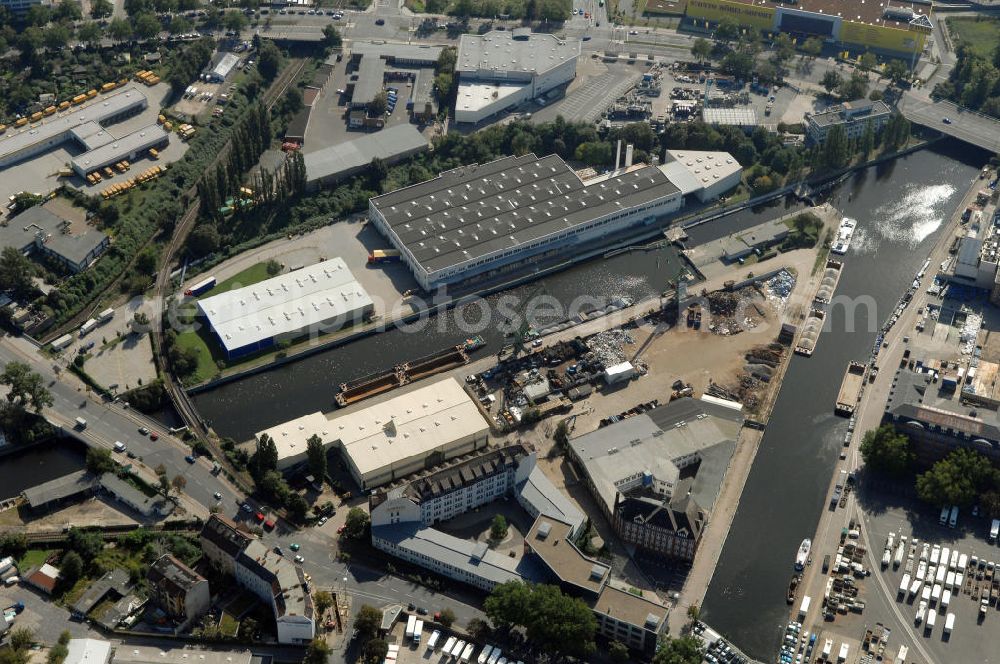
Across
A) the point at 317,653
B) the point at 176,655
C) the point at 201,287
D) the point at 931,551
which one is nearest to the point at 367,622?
the point at 317,653

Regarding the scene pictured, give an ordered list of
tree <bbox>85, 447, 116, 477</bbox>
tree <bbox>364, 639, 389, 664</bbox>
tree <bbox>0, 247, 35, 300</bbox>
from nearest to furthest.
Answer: tree <bbox>364, 639, 389, 664</bbox> → tree <bbox>85, 447, 116, 477</bbox> → tree <bbox>0, 247, 35, 300</bbox>

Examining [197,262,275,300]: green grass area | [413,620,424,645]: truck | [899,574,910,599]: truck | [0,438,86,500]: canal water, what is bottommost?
[413,620,424,645]: truck

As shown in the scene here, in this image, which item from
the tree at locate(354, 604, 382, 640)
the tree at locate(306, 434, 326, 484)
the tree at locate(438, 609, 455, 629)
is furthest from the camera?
the tree at locate(306, 434, 326, 484)

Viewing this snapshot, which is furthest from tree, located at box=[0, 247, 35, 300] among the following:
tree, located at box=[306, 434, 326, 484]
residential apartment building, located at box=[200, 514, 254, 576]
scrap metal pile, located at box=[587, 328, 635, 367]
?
scrap metal pile, located at box=[587, 328, 635, 367]

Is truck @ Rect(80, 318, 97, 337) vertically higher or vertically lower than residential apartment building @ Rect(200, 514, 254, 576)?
higher

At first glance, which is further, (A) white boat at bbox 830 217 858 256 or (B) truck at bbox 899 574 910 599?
(A) white boat at bbox 830 217 858 256

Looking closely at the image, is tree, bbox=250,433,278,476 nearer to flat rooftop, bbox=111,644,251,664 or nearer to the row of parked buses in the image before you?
flat rooftop, bbox=111,644,251,664

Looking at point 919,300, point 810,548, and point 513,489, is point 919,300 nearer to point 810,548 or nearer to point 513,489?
point 810,548
